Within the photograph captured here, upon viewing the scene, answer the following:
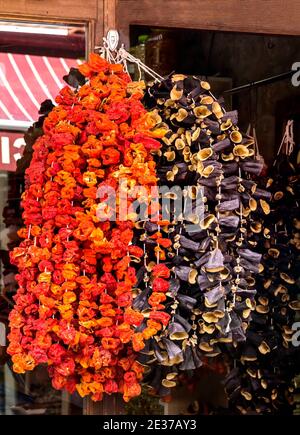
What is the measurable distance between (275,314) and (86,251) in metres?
0.99

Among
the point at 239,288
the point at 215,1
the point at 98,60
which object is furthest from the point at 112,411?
the point at 215,1

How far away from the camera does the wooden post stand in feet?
10.1

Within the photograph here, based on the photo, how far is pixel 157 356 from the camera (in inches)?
104

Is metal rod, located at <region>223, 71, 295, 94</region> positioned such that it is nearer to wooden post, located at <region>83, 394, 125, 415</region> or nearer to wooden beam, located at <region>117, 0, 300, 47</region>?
wooden beam, located at <region>117, 0, 300, 47</region>

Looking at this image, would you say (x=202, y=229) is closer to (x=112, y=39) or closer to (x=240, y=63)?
(x=112, y=39)

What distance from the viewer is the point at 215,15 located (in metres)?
3.26

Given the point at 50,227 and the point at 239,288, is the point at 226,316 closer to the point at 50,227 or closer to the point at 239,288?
the point at 239,288

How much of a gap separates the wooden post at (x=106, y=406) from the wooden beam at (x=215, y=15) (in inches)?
57.8

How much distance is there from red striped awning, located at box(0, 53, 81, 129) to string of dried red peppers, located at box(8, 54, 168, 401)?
48 centimetres

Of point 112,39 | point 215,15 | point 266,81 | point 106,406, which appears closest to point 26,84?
point 112,39

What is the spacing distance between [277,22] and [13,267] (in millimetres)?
1563

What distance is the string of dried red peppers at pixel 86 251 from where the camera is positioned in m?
2.58

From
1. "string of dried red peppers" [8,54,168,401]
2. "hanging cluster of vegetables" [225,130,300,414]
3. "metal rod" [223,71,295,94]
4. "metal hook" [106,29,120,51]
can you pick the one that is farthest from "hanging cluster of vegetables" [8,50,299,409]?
"metal rod" [223,71,295,94]

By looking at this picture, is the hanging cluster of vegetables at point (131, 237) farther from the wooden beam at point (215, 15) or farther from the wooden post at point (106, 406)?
the wooden beam at point (215, 15)
